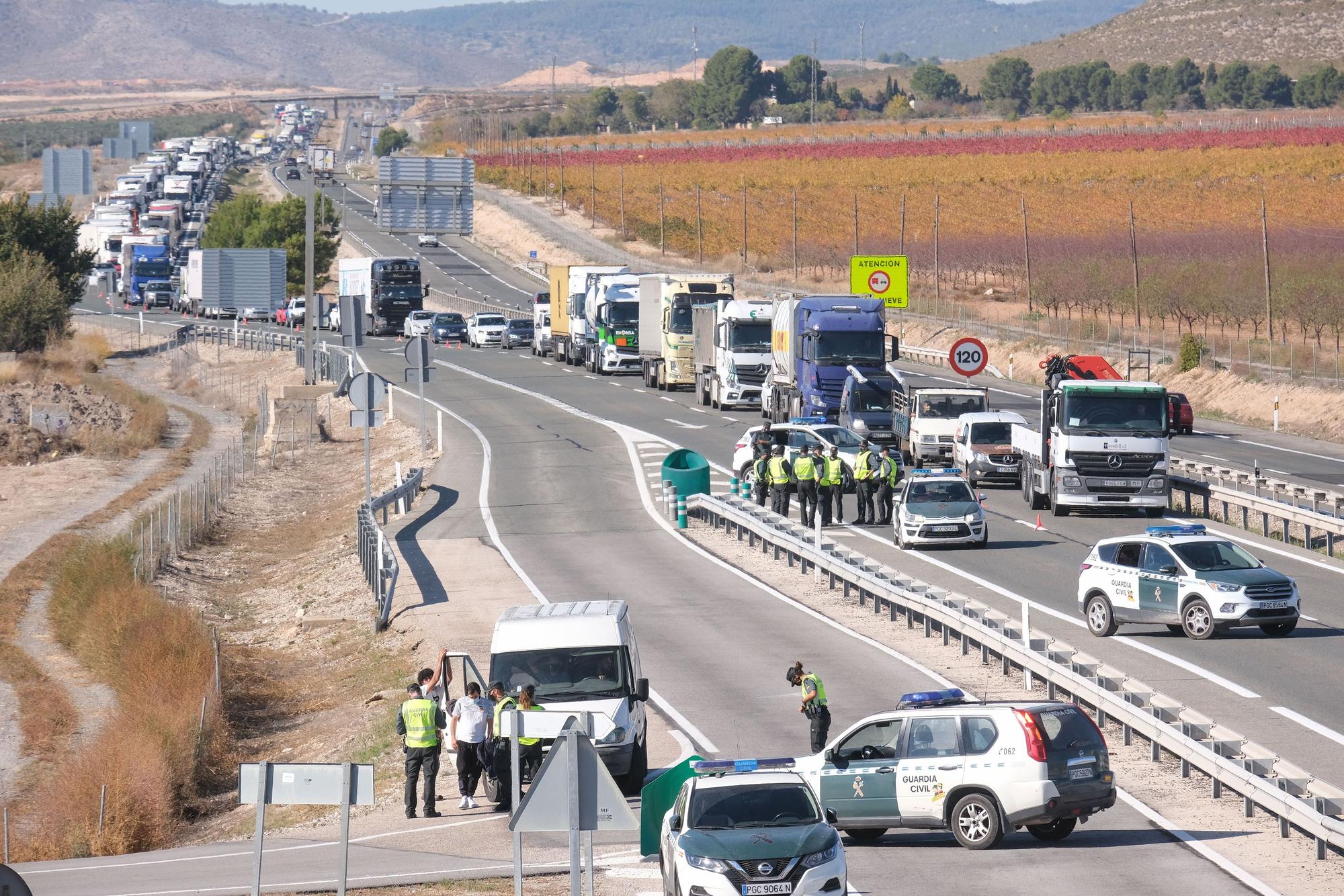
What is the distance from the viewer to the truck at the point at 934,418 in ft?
142

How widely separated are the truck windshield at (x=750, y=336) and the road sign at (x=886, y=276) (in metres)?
12.0

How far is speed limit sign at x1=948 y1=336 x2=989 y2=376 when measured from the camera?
45094 millimetres

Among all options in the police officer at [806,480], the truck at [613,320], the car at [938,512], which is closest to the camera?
the car at [938,512]

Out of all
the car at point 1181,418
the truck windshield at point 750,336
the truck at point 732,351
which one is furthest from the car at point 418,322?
the car at point 1181,418

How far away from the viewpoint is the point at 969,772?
1558cm

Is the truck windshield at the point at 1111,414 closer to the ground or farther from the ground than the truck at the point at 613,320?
closer to the ground

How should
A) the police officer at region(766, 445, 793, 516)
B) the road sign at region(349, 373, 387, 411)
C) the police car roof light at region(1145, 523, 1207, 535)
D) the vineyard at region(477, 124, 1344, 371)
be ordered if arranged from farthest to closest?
the vineyard at region(477, 124, 1344, 371) → the police officer at region(766, 445, 793, 516) → the road sign at region(349, 373, 387, 411) → the police car roof light at region(1145, 523, 1207, 535)

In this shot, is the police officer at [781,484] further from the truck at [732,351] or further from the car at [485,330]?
the car at [485,330]

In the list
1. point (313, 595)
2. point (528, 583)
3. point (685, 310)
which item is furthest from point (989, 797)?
point (685, 310)

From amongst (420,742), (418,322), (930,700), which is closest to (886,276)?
(418,322)

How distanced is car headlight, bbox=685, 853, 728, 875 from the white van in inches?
166

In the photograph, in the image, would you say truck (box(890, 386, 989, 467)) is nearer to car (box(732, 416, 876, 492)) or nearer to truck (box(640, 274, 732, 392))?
car (box(732, 416, 876, 492))

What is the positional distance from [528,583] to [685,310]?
28.7 metres

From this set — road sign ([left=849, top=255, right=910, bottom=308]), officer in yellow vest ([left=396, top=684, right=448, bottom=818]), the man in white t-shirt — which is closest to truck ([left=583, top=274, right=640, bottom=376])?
road sign ([left=849, top=255, right=910, bottom=308])
